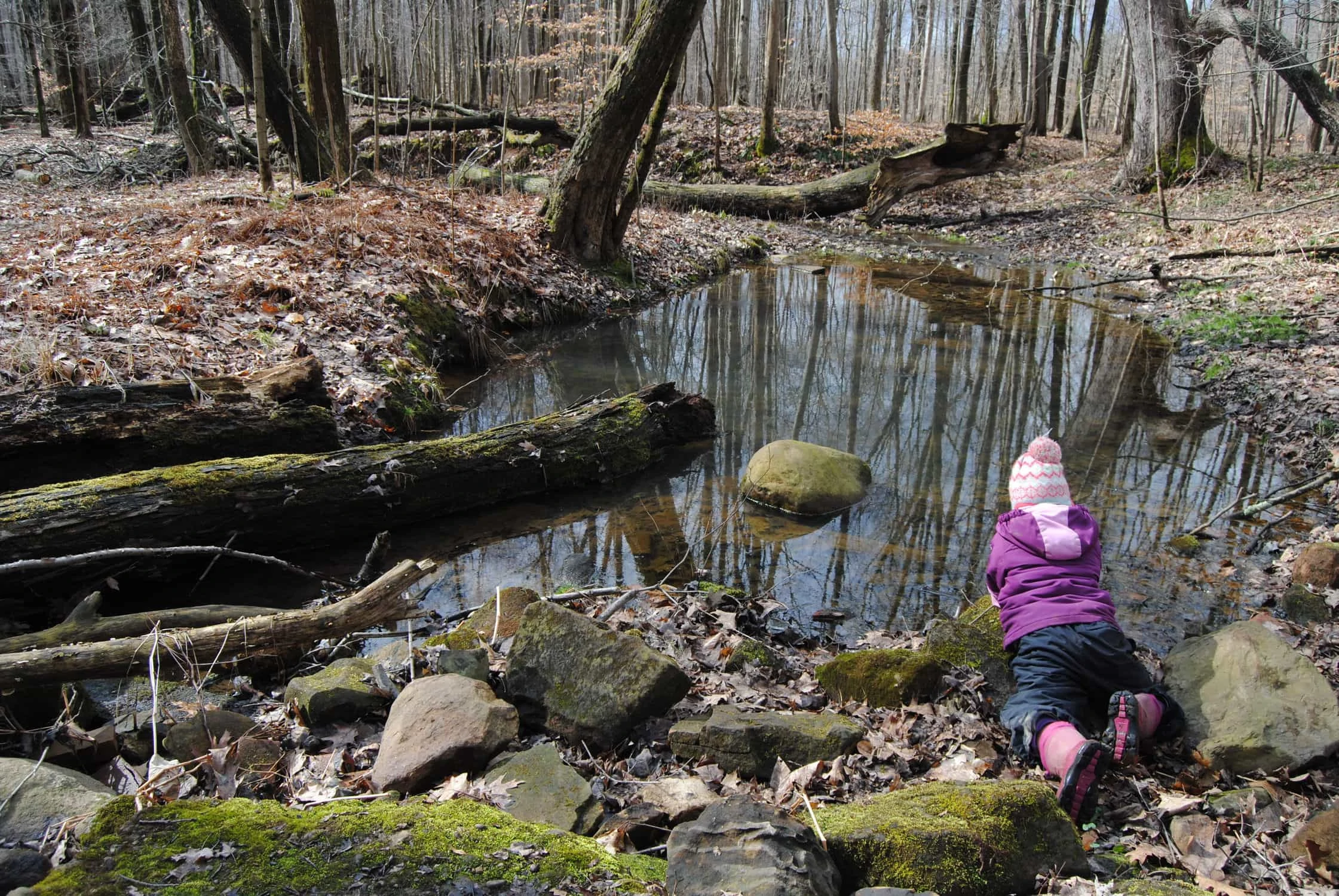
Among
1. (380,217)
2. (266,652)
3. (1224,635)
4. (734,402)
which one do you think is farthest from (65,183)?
A: (1224,635)

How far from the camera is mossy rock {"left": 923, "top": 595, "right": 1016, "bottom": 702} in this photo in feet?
12.7

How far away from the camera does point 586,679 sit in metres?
3.30

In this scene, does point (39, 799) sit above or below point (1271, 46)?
below

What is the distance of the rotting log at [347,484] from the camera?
4.30 m

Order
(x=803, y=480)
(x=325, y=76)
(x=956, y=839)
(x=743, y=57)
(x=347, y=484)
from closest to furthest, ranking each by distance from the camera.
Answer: (x=956, y=839) < (x=347, y=484) < (x=803, y=480) < (x=325, y=76) < (x=743, y=57)

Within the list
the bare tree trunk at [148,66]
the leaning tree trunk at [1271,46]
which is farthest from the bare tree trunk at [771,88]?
the bare tree trunk at [148,66]

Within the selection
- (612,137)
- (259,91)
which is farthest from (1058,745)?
(259,91)

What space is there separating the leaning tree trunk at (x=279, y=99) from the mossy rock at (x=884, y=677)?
1243 cm

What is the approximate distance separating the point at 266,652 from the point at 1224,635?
4463mm

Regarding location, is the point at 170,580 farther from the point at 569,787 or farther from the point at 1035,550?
the point at 1035,550

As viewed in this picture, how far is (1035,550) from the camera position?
3.99 m

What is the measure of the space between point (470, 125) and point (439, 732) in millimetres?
19447

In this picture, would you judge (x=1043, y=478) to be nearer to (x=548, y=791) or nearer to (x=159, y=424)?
(x=548, y=791)

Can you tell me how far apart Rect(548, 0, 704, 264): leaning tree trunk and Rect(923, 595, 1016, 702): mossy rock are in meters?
9.00
